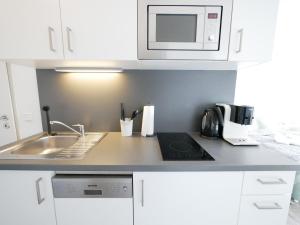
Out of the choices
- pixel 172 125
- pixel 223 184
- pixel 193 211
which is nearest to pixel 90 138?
pixel 172 125

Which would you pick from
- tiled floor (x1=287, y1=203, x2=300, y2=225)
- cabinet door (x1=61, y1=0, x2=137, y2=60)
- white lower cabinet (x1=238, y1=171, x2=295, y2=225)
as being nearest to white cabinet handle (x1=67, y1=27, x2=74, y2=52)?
cabinet door (x1=61, y1=0, x2=137, y2=60)

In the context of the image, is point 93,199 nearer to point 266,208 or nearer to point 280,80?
point 266,208

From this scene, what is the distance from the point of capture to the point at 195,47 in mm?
971

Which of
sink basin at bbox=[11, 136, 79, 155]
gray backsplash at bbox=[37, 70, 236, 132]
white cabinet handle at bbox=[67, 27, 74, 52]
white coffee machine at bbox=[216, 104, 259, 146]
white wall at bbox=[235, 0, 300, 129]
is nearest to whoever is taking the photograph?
white cabinet handle at bbox=[67, 27, 74, 52]

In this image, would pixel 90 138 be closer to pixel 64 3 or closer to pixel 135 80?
pixel 135 80

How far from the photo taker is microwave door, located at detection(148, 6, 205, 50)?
3.05 feet

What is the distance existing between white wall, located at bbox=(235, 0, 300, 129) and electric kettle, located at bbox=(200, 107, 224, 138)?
0.51 m

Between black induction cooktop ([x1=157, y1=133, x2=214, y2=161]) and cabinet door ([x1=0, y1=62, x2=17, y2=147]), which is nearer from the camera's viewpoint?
black induction cooktop ([x1=157, y1=133, x2=214, y2=161])

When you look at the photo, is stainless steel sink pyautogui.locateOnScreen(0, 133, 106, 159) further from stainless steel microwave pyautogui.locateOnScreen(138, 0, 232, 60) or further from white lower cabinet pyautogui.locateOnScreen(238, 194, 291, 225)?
white lower cabinet pyautogui.locateOnScreen(238, 194, 291, 225)

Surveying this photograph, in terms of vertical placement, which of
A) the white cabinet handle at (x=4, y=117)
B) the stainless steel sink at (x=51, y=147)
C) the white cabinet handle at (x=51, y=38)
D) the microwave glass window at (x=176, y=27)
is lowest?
the stainless steel sink at (x=51, y=147)

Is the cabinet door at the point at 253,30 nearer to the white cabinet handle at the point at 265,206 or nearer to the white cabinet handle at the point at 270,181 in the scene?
the white cabinet handle at the point at 270,181

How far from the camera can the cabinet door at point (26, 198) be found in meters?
0.85

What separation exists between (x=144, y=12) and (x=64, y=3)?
19.5 inches

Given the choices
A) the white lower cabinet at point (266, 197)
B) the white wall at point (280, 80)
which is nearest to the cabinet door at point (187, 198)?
the white lower cabinet at point (266, 197)
